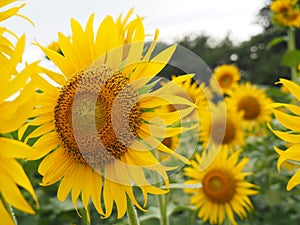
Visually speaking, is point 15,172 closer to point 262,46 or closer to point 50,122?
point 50,122

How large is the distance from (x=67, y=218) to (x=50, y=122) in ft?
4.19

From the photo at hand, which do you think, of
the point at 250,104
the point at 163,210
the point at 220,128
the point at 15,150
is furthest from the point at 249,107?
the point at 15,150

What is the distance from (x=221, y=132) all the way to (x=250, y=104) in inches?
39.2

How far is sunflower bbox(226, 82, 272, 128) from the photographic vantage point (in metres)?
4.21

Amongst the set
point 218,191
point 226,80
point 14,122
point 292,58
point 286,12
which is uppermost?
point 286,12

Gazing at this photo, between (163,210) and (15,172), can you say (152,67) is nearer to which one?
(15,172)

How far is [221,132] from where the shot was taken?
339cm

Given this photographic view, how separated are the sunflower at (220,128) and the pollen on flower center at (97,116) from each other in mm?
2364

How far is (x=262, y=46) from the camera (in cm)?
1941

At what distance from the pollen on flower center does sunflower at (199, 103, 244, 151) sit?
2.36 metres

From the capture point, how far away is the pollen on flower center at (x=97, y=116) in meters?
1.07

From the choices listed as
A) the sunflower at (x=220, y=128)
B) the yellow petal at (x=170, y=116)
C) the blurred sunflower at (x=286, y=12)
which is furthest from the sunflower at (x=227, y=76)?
the yellow petal at (x=170, y=116)

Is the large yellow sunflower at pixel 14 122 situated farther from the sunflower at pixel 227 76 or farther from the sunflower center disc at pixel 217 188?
the sunflower at pixel 227 76

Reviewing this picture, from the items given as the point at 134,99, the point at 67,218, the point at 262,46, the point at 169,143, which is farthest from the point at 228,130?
the point at 262,46
